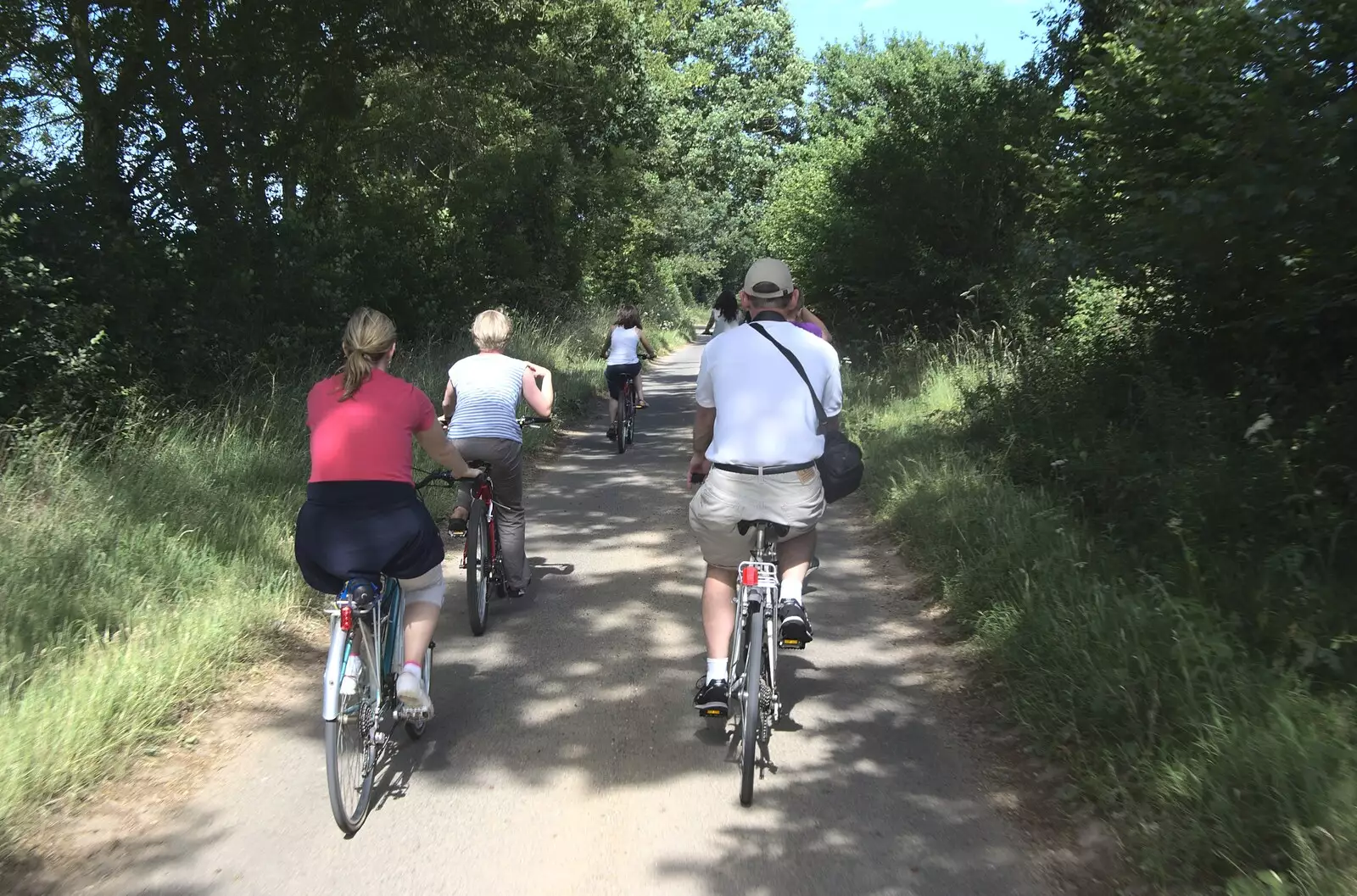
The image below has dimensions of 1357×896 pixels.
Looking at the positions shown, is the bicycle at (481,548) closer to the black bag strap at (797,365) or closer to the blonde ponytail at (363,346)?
the blonde ponytail at (363,346)

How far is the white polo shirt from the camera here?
3.93 meters

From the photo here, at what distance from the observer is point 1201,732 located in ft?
11.7

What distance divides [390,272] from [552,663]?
454 inches

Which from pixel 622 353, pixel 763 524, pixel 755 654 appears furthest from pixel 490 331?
pixel 622 353

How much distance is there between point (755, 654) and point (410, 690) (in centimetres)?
131

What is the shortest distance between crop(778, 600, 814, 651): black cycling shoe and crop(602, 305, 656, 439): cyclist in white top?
855cm

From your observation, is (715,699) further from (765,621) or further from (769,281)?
(769,281)

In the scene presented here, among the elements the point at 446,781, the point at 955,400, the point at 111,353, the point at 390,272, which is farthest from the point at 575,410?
the point at 446,781

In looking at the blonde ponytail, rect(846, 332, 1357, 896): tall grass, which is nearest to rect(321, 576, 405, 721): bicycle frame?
the blonde ponytail

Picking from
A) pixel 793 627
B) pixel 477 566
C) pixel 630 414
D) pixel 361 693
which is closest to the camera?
pixel 361 693

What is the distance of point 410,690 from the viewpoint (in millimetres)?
3799

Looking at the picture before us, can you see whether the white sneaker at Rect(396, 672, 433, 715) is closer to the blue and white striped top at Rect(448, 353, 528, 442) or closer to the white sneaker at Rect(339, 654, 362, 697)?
the white sneaker at Rect(339, 654, 362, 697)

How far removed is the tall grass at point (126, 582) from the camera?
3.89 m

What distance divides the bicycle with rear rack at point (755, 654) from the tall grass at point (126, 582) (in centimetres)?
243
